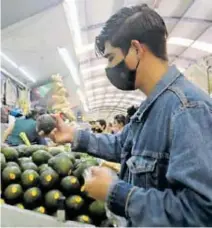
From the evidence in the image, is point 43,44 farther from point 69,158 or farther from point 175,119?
point 175,119

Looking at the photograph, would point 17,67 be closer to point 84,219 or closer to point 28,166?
point 28,166

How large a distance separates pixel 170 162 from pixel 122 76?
1.35 feet

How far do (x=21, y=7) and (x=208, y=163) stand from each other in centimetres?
490

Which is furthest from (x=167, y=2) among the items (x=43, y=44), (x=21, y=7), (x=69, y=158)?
(x=69, y=158)

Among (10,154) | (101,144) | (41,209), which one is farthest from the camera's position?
(10,154)

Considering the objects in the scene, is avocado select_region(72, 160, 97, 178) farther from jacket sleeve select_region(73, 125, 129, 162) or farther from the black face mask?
the black face mask

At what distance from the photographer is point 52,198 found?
5.90 ft

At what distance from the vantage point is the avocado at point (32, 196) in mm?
1801

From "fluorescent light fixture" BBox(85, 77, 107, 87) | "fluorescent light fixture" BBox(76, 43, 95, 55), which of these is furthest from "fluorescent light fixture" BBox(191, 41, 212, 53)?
"fluorescent light fixture" BBox(85, 77, 107, 87)

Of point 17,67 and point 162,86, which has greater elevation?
point 17,67

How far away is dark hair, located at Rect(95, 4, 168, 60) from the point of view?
1.34 meters

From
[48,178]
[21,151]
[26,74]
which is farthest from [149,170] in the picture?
[26,74]

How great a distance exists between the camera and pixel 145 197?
1.13m

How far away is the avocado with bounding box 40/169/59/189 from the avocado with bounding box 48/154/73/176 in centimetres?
5
